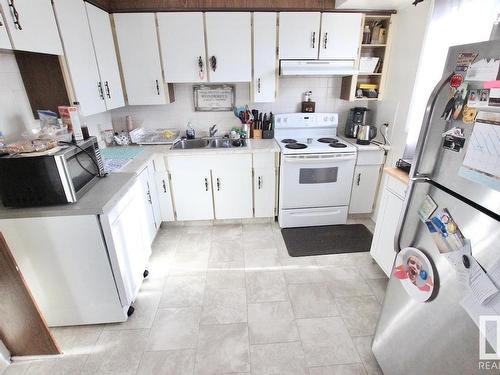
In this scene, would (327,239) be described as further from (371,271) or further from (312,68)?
(312,68)

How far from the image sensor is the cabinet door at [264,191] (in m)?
2.70

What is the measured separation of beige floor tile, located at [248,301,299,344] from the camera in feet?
5.54

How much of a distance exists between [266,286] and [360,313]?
70cm

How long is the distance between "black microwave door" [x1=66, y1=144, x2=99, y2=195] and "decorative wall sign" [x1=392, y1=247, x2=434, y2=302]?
179 cm

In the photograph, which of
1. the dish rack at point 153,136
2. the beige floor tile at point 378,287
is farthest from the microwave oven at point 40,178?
the beige floor tile at point 378,287

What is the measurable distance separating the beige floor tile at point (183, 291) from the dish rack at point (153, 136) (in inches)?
55.6

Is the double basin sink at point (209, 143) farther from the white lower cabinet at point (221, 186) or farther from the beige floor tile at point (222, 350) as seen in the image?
the beige floor tile at point (222, 350)

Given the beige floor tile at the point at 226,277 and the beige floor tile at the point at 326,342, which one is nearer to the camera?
the beige floor tile at the point at 326,342

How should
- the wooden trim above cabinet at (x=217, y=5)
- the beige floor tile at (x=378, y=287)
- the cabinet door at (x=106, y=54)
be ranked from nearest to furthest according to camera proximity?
the beige floor tile at (x=378, y=287)
the cabinet door at (x=106, y=54)
the wooden trim above cabinet at (x=217, y=5)

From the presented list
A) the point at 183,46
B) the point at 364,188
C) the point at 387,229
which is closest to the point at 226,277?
the point at 387,229

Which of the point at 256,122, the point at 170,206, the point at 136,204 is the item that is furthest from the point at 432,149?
the point at 170,206

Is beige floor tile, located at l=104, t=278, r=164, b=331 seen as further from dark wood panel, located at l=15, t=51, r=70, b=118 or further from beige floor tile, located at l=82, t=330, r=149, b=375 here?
dark wood panel, located at l=15, t=51, r=70, b=118

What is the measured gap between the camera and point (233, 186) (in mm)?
2734

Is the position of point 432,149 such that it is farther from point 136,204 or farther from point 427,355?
point 136,204
